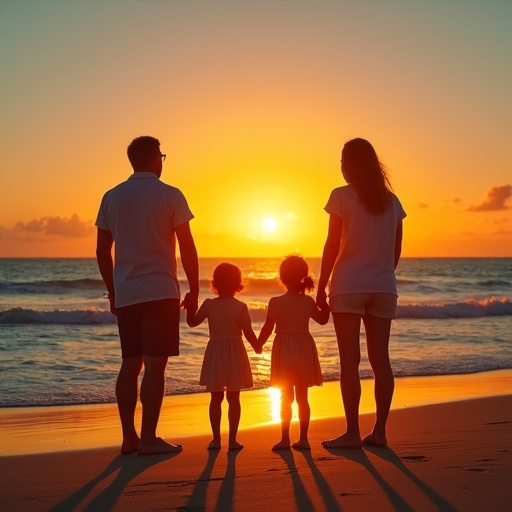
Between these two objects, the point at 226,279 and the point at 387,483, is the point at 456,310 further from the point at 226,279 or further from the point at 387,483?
the point at 387,483

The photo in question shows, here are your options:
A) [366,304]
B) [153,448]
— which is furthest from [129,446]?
[366,304]

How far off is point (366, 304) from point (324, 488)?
138 cm

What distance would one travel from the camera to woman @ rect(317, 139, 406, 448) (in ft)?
15.5

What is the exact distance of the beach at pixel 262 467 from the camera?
139 inches

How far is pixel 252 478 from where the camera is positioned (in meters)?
3.95

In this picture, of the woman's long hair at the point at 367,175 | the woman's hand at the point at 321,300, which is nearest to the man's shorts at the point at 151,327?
the woman's hand at the point at 321,300

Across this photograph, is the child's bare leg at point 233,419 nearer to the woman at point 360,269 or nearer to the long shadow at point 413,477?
the woman at point 360,269

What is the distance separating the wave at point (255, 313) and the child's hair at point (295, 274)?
13360 millimetres

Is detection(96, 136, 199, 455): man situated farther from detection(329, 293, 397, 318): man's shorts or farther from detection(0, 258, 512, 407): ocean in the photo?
detection(0, 258, 512, 407): ocean

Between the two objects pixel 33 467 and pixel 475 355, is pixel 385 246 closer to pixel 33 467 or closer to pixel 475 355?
pixel 33 467

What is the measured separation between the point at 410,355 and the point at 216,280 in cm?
703

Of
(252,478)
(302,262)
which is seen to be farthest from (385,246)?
(252,478)

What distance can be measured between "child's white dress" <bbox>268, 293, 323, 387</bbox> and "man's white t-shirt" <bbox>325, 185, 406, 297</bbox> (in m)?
0.29

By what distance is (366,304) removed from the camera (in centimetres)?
477
